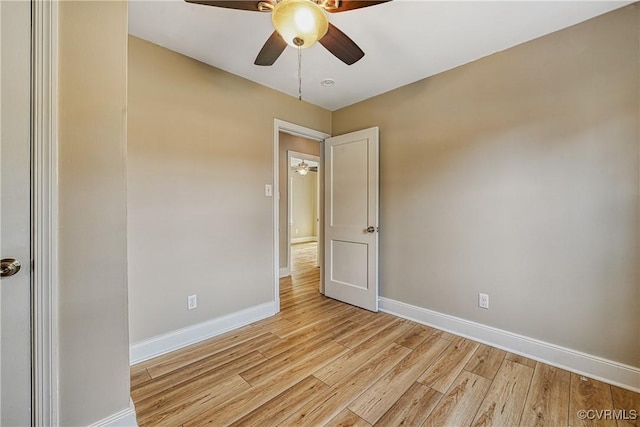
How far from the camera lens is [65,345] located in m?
1.18

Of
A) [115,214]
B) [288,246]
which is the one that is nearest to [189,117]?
[115,214]

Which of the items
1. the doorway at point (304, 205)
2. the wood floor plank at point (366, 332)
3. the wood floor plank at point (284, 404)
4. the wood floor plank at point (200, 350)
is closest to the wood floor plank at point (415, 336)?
the wood floor plank at point (366, 332)

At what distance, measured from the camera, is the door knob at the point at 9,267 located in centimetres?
105

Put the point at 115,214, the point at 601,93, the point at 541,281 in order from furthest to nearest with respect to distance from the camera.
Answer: the point at 541,281 → the point at 601,93 → the point at 115,214

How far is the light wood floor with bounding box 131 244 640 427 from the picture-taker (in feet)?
4.81

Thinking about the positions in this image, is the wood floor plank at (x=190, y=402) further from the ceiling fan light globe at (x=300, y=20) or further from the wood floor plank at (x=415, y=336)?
the ceiling fan light globe at (x=300, y=20)

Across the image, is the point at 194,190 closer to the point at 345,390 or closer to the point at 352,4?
the point at 352,4

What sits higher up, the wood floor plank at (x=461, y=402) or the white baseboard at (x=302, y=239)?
the white baseboard at (x=302, y=239)

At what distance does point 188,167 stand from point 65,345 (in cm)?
Answer: 145

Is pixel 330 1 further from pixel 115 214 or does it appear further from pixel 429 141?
pixel 429 141

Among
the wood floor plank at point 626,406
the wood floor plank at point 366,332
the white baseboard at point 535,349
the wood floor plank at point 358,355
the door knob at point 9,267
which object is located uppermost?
the door knob at point 9,267

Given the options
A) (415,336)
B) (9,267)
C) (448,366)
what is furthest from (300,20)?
(415,336)

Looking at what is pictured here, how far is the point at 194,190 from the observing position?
7.48 ft

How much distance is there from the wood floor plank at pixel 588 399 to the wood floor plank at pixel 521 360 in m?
0.22
